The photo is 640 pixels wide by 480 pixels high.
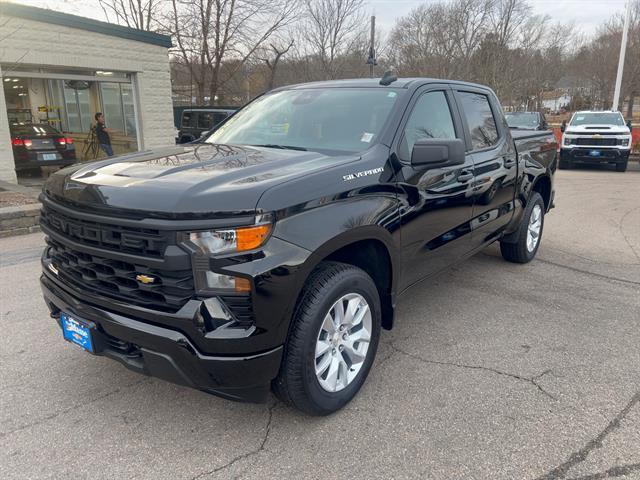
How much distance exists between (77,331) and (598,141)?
16.5 metres

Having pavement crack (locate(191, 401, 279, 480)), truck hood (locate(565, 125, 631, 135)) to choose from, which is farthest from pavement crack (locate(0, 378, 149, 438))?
truck hood (locate(565, 125, 631, 135))

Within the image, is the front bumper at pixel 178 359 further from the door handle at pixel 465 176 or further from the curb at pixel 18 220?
the curb at pixel 18 220

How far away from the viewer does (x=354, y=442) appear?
8.80 feet

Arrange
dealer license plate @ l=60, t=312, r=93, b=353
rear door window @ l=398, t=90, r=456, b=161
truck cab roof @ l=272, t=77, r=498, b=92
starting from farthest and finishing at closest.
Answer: truck cab roof @ l=272, t=77, r=498, b=92
rear door window @ l=398, t=90, r=456, b=161
dealer license plate @ l=60, t=312, r=93, b=353

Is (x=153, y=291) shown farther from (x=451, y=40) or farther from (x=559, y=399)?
(x=451, y=40)

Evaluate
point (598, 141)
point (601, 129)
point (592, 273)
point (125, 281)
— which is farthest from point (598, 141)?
point (125, 281)

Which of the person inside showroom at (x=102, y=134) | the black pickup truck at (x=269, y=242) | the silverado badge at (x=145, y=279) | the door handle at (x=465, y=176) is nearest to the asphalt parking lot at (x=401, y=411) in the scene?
the black pickup truck at (x=269, y=242)

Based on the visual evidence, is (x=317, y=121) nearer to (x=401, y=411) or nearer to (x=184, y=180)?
(x=184, y=180)

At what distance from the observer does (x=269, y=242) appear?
2367mm

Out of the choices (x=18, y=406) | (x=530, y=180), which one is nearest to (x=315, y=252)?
(x=18, y=406)

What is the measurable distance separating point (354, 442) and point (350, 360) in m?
0.47

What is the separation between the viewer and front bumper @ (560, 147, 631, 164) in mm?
15312

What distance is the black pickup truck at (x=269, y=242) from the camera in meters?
2.32

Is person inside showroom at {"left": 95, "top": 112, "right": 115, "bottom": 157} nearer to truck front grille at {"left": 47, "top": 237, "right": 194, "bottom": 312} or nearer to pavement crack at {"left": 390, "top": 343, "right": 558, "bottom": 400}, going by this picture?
truck front grille at {"left": 47, "top": 237, "right": 194, "bottom": 312}
